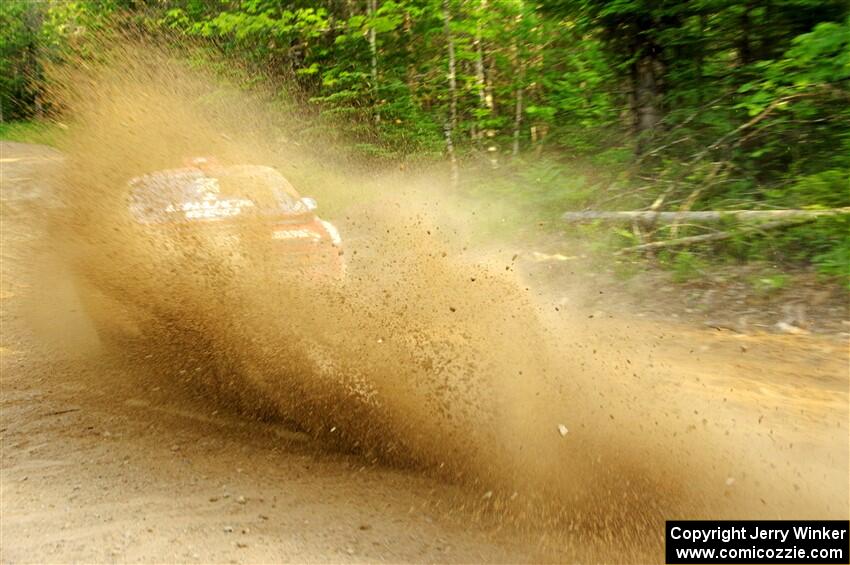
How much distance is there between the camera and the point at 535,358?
15.7 ft

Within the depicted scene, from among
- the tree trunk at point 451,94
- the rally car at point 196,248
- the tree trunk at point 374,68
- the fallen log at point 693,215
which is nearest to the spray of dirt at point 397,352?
the rally car at point 196,248

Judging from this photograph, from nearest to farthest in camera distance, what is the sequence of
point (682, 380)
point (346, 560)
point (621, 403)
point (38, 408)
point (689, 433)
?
point (346, 560), point (689, 433), point (621, 403), point (682, 380), point (38, 408)

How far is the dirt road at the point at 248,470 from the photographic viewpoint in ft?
10.4

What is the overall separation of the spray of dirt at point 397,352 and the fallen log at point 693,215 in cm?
Answer: 127

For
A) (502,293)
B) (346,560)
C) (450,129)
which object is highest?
(450,129)

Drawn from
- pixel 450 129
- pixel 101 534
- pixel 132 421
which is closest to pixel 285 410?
pixel 132 421

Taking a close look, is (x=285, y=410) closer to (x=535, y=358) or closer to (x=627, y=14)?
(x=535, y=358)

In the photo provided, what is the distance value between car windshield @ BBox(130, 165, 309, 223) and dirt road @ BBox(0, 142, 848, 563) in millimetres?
1468

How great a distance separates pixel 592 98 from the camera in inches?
392

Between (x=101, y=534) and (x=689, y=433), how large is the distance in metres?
3.35

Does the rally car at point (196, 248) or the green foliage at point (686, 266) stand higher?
the rally car at point (196, 248)

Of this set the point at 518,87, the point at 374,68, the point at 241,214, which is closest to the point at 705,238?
the point at 241,214

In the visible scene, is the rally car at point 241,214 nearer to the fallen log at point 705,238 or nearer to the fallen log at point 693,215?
the fallen log at point 693,215

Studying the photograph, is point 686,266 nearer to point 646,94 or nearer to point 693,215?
point 693,215
